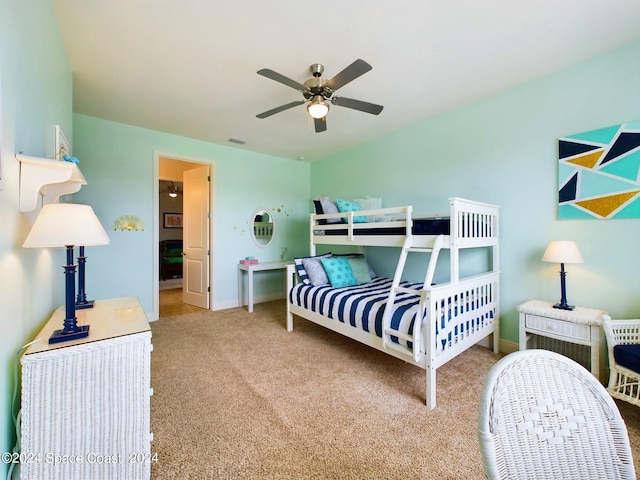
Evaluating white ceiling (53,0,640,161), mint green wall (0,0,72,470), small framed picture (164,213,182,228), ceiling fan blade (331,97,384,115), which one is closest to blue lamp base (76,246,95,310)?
mint green wall (0,0,72,470)

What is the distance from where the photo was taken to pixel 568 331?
2.04 m

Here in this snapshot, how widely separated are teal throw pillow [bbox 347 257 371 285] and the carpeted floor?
2.73 ft

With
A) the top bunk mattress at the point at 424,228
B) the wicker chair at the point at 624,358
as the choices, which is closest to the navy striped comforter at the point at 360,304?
the top bunk mattress at the point at 424,228

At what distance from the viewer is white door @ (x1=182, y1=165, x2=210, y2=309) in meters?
4.26

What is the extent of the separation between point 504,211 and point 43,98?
142 inches

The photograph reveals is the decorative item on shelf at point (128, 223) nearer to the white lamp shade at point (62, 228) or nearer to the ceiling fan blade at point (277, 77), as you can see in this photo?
the white lamp shade at point (62, 228)

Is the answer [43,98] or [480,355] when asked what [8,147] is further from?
[480,355]

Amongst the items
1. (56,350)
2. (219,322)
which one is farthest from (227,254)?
(56,350)

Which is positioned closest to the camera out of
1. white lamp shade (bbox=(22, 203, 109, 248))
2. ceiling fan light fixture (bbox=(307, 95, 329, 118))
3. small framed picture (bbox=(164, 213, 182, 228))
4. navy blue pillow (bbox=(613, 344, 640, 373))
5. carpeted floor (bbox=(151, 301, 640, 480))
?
white lamp shade (bbox=(22, 203, 109, 248))

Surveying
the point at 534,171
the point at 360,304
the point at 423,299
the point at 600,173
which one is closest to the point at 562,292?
the point at 600,173

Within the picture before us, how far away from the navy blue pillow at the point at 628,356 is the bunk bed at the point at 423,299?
0.83 m

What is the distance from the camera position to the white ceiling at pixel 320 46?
66.8 inches

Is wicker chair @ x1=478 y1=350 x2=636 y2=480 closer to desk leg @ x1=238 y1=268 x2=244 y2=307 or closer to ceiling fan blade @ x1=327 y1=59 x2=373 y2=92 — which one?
ceiling fan blade @ x1=327 y1=59 x2=373 y2=92

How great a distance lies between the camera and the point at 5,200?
0.99m
